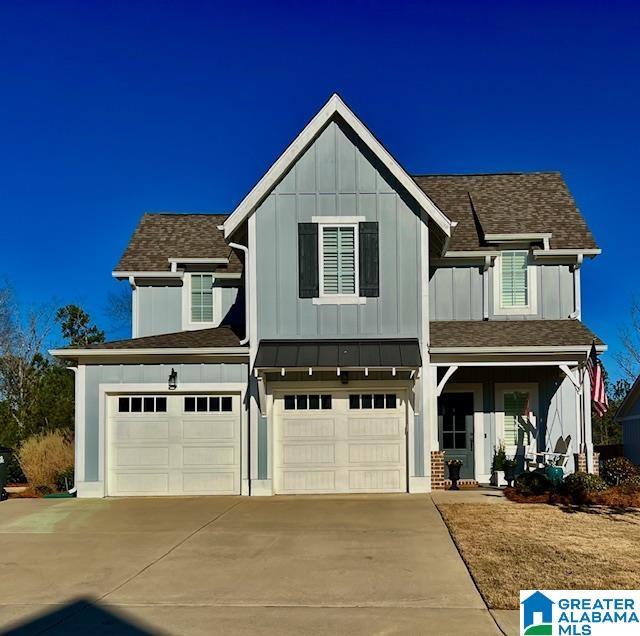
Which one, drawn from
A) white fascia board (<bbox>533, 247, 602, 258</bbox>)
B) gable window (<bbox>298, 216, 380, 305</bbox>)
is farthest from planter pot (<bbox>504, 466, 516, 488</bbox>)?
white fascia board (<bbox>533, 247, 602, 258</bbox>)

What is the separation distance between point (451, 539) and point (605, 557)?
2162mm

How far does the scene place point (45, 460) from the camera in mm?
18891

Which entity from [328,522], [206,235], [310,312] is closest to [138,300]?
[206,235]

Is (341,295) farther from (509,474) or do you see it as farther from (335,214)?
(509,474)

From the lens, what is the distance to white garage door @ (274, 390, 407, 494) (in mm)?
15844

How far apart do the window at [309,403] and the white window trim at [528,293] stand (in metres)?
5.28

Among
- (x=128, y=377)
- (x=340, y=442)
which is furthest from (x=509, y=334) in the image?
(x=128, y=377)

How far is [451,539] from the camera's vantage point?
35.3 ft

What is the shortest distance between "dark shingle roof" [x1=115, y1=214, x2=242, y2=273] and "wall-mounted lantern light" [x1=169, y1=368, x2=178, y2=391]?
15.3ft

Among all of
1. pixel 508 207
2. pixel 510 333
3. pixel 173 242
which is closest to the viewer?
pixel 510 333

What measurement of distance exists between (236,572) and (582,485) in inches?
310

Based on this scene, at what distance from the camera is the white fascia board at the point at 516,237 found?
61.2 feet

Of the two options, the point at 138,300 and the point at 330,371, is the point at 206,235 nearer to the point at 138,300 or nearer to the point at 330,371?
the point at 138,300

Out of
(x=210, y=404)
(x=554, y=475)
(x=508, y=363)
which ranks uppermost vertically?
(x=508, y=363)
